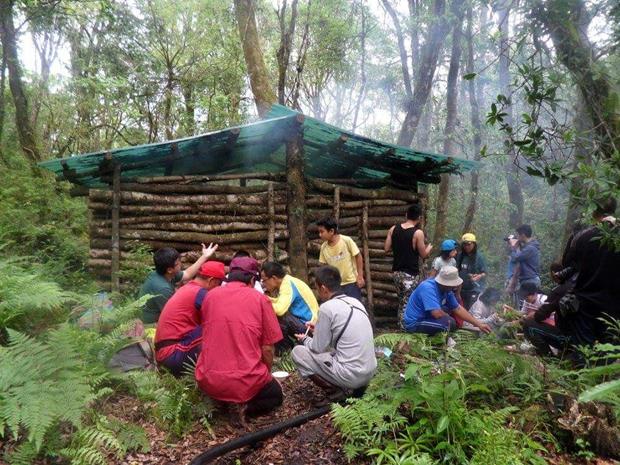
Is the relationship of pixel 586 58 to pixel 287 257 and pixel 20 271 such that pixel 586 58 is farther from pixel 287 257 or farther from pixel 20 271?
pixel 20 271

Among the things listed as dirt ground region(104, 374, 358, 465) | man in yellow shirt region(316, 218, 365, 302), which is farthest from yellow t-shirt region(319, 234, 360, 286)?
dirt ground region(104, 374, 358, 465)

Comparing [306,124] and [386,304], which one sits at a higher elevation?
[306,124]

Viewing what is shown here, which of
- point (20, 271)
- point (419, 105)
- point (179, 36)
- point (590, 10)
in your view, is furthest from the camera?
point (179, 36)

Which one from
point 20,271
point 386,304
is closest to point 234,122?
point 386,304

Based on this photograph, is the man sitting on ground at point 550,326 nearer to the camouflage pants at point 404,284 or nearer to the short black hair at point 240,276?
the camouflage pants at point 404,284

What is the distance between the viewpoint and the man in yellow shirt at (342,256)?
6.54 m

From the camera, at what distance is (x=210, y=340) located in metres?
3.97

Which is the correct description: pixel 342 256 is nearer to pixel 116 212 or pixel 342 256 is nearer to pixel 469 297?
pixel 469 297

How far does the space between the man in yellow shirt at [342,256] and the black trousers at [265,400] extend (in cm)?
248

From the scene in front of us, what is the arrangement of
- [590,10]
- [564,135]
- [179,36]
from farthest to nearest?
[179,36] < [590,10] < [564,135]

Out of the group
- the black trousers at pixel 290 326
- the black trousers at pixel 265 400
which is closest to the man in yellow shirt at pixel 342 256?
the black trousers at pixel 290 326

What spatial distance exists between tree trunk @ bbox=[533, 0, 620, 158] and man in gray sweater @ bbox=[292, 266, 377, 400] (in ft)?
8.68

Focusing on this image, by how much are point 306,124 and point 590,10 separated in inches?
160

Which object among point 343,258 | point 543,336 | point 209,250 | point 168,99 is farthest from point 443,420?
point 168,99
